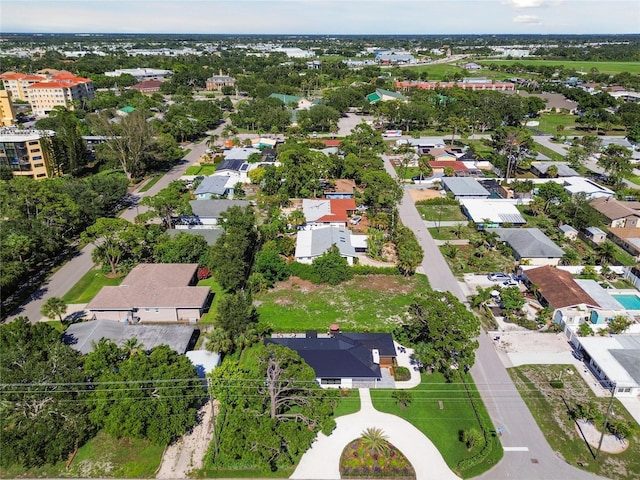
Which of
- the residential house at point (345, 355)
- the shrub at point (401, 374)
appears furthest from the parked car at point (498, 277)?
the shrub at point (401, 374)

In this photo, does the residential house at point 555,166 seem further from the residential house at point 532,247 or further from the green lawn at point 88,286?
the green lawn at point 88,286

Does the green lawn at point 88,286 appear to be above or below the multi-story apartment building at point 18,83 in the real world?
below

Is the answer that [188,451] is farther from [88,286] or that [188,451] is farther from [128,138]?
[128,138]

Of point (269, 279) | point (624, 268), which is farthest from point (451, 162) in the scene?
point (269, 279)

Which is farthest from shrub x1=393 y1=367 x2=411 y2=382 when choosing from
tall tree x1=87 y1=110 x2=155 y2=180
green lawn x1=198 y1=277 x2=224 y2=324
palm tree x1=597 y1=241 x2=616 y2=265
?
tall tree x1=87 y1=110 x2=155 y2=180

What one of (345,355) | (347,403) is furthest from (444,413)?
(345,355)

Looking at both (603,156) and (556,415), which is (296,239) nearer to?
(556,415)
